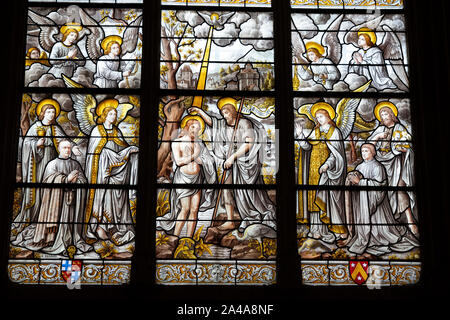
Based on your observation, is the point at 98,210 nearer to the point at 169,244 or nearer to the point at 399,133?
the point at 169,244

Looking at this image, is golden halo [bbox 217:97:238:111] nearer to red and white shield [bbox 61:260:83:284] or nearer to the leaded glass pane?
the leaded glass pane

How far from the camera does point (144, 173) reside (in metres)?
6.59

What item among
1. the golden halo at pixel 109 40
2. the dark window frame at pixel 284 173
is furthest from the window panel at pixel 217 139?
the golden halo at pixel 109 40

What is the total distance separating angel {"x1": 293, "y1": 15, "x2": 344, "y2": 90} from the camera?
7059 millimetres

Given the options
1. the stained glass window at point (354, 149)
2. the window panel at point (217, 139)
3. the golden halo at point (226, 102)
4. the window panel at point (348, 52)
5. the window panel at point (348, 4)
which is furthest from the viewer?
the window panel at point (348, 4)

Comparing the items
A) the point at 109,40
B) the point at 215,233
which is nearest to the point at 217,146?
the point at 215,233

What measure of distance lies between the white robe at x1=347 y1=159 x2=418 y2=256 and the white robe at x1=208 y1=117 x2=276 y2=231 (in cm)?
77

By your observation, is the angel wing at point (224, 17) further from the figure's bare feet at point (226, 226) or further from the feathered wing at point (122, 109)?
the figure's bare feet at point (226, 226)

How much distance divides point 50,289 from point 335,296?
243 cm

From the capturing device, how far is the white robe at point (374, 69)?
23.2 feet

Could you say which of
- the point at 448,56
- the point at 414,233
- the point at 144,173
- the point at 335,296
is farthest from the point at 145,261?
the point at 448,56

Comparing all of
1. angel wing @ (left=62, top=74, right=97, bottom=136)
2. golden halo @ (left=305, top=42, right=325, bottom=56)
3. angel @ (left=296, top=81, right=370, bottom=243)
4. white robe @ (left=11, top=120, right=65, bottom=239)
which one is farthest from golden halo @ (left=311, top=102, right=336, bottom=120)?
white robe @ (left=11, top=120, right=65, bottom=239)

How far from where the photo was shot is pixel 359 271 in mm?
6434

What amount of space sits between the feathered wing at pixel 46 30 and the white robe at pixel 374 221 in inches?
124
